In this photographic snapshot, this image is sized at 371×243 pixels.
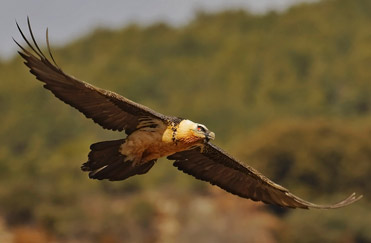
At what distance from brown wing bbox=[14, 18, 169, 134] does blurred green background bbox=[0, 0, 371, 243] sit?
96.0ft

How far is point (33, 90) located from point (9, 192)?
4042 centimetres

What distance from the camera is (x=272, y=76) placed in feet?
293

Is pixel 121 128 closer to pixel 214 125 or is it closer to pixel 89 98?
pixel 89 98

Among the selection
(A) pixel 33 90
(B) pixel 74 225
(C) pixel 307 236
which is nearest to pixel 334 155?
(C) pixel 307 236

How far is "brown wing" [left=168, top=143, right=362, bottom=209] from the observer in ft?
41.7

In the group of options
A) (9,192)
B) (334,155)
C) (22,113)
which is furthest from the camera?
(22,113)

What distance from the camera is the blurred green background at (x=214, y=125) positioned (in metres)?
43.9

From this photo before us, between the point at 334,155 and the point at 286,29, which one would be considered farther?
the point at 286,29

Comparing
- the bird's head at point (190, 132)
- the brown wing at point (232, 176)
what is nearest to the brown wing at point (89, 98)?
the bird's head at point (190, 132)

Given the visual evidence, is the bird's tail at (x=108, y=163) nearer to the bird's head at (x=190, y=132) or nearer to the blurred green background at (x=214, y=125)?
the bird's head at (x=190, y=132)

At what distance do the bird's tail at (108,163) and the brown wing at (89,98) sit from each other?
0.85 ft

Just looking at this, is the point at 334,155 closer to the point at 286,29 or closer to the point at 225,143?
the point at 225,143

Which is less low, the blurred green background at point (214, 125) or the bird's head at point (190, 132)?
the blurred green background at point (214, 125)

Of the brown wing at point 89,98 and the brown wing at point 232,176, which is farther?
the brown wing at point 232,176
